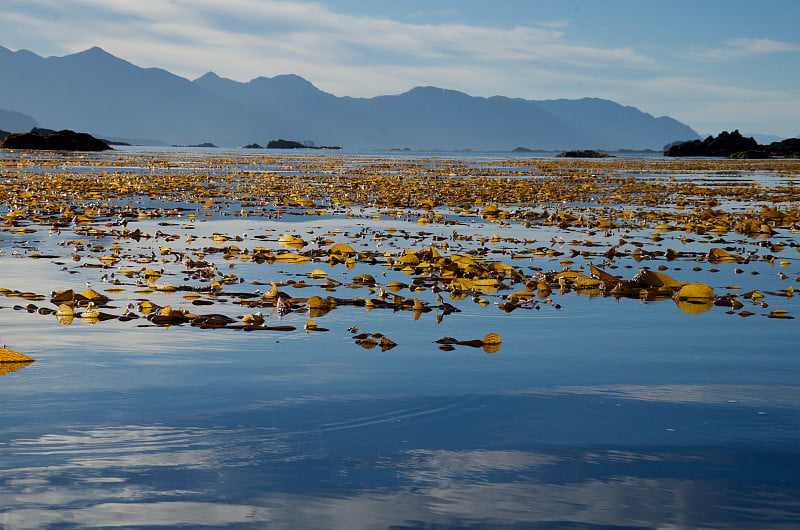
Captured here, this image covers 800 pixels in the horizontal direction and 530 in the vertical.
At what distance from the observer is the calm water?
9.48ft

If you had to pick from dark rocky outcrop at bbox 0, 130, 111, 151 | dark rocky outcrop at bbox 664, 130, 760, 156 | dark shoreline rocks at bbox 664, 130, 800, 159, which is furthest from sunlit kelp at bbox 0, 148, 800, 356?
dark rocky outcrop at bbox 664, 130, 760, 156

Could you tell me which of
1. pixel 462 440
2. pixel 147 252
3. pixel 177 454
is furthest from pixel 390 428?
pixel 147 252

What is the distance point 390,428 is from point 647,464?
4.04ft

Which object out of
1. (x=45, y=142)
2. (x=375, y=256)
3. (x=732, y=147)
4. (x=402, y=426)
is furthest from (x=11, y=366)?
(x=732, y=147)

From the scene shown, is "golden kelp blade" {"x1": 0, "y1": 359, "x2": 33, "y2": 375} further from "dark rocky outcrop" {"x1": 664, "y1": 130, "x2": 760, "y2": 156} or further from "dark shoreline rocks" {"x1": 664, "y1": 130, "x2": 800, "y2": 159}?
"dark rocky outcrop" {"x1": 664, "y1": 130, "x2": 760, "y2": 156}

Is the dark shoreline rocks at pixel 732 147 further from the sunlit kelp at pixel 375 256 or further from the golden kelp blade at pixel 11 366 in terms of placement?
the golden kelp blade at pixel 11 366

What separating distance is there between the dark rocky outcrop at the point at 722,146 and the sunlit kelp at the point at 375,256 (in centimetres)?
9772

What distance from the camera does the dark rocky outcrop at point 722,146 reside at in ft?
355

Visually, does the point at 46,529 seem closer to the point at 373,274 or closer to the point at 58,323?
the point at 58,323

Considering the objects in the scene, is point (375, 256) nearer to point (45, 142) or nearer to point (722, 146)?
point (45, 142)

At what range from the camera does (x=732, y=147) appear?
108312mm

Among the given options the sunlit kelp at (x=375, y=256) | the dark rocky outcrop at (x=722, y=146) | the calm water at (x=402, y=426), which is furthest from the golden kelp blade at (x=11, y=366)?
the dark rocky outcrop at (x=722, y=146)

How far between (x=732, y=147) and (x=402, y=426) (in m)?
117

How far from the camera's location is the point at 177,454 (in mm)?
3359
